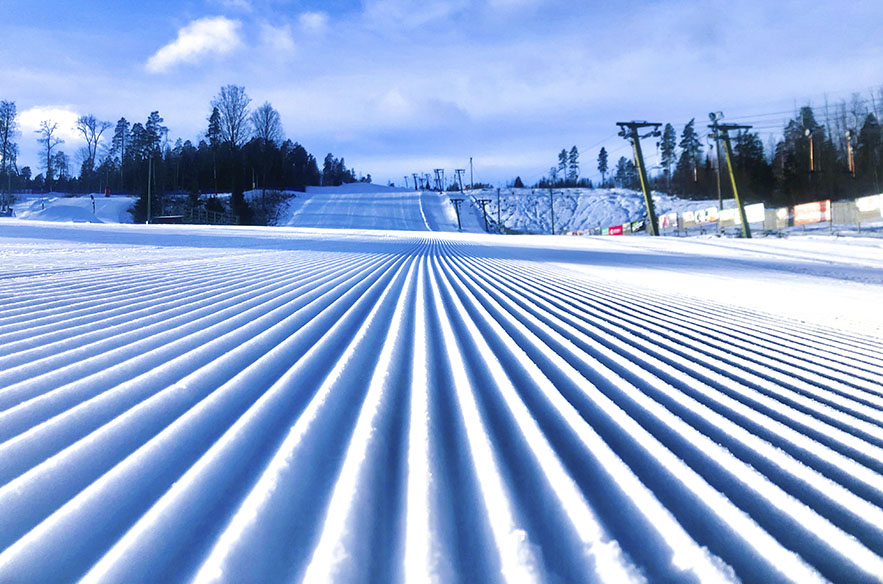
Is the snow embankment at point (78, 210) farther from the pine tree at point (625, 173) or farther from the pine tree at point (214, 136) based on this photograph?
the pine tree at point (625, 173)

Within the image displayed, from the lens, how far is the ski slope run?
1054 millimetres

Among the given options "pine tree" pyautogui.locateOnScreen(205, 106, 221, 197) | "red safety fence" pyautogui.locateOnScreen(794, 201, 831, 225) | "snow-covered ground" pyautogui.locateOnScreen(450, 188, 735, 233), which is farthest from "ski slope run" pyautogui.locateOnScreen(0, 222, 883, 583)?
"pine tree" pyautogui.locateOnScreen(205, 106, 221, 197)

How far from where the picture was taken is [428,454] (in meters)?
1.45

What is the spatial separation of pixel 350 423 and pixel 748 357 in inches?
80.9

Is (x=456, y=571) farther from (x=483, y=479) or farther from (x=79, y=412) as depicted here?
(x=79, y=412)

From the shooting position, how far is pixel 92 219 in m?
42.2

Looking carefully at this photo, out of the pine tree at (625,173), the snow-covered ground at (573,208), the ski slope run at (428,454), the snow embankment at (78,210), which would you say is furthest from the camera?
the pine tree at (625,173)

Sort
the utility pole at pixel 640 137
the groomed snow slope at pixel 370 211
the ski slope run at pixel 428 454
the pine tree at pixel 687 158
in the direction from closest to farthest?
the ski slope run at pixel 428 454
the utility pole at pixel 640 137
the groomed snow slope at pixel 370 211
the pine tree at pixel 687 158

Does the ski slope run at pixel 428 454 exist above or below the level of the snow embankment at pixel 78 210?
below

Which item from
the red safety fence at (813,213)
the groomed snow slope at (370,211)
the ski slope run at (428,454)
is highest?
the groomed snow slope at (370,211)

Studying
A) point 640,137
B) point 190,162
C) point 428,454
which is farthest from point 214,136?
point 428,454

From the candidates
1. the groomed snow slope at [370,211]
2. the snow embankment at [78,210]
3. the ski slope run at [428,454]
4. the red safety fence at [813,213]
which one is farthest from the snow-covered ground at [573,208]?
the ski slope run at [428,454]

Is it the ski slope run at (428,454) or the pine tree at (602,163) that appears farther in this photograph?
the pine tree at (602,163)

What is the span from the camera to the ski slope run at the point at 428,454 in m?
1.05
